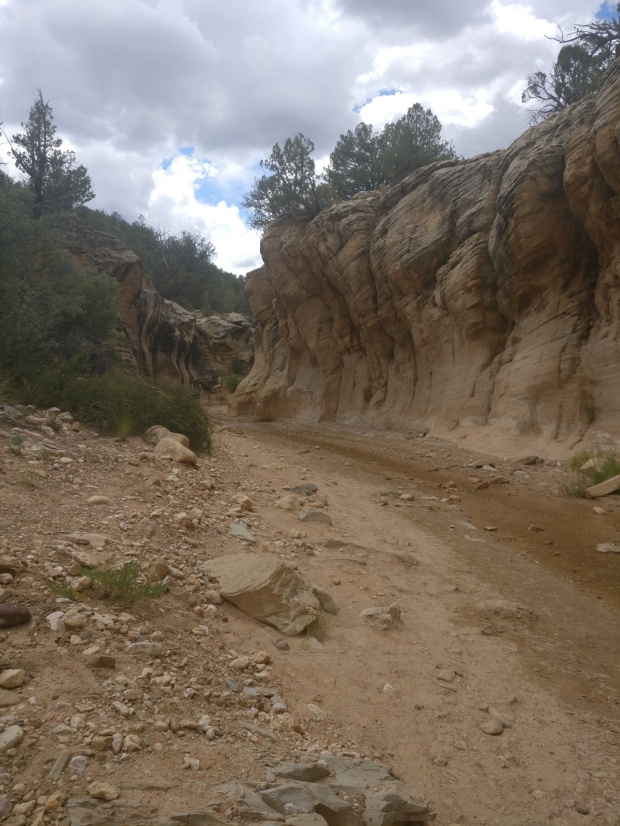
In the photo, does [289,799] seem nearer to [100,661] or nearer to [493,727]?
[100,661]

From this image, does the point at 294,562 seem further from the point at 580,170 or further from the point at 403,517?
the point at 580,170

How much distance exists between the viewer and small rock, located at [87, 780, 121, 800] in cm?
168

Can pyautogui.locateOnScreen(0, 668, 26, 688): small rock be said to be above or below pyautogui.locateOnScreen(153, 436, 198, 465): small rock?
below

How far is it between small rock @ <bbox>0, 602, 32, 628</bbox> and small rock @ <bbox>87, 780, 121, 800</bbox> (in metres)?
1.10

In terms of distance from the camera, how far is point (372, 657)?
338cm

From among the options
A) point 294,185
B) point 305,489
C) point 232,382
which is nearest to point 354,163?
point 294,185

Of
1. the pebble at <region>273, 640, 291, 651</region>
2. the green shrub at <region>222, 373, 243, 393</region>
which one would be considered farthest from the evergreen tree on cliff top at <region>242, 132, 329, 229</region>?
the pebble at <region>273, 640, 291, 651</region>

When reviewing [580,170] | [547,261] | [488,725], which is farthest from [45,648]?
[547,261]

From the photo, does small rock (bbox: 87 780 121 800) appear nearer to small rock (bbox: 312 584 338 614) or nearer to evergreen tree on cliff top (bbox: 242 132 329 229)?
small rock (bbox: 312 584 338 614)

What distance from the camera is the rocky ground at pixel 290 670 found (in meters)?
1.89

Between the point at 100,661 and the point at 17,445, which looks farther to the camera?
the point at 17,445

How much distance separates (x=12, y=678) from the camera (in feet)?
6.98

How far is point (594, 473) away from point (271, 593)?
6737 mm

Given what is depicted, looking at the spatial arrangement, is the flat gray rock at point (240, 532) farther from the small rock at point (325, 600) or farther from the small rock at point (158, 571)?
the small rock at point (158, 571)
